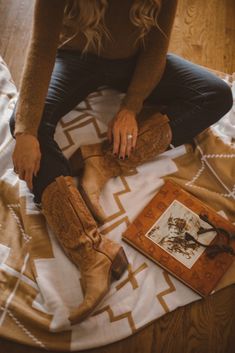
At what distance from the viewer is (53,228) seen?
3.20 feet

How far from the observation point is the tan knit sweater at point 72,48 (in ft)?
2.97

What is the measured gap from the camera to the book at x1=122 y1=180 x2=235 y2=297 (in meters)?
1.04

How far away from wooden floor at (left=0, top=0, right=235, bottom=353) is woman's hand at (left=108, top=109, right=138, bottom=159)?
0.47 metres

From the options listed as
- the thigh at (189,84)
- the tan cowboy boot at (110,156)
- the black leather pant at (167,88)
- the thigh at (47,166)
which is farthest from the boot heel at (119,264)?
the thigh at (189,84)

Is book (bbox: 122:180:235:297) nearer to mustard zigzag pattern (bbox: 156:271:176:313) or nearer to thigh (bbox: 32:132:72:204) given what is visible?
mustard zigzag pattern (bbox: 156:271:176:313)

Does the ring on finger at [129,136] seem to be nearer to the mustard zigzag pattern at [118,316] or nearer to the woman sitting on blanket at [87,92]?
the woman sitting on blanket at [87,92]

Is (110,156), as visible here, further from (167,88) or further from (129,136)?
(167,88)

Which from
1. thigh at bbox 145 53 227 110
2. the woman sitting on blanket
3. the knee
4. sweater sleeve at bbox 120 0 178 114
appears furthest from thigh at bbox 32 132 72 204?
the knee

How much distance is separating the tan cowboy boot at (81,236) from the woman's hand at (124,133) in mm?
187

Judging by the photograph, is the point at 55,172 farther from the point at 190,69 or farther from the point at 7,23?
the point at 7,23

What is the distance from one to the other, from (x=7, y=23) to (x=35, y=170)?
34.0 inches

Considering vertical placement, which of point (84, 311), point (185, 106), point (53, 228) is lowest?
point (84, 311)

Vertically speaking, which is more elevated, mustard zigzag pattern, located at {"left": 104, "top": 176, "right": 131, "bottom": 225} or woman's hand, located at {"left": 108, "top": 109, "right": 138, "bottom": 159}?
woman's hand, located at {"left": 108, "top": 109, "right": 138, "bottom": 159}

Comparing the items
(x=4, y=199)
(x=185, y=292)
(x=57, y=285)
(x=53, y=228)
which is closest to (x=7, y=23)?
(x=4, y=199)
